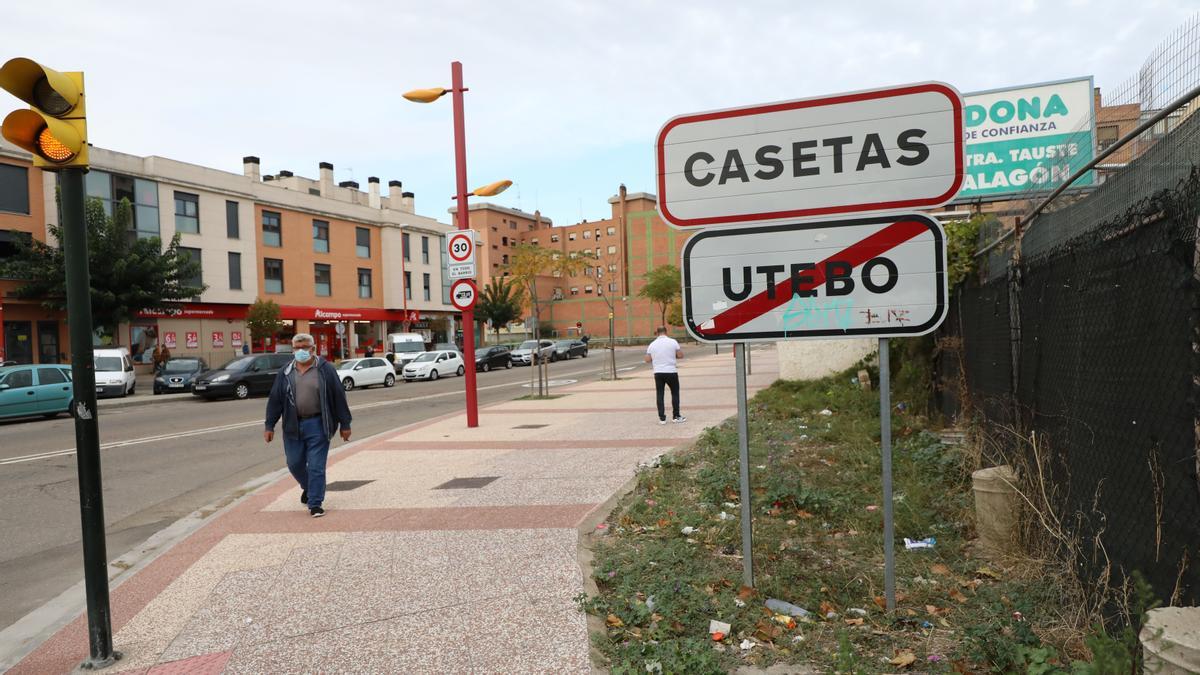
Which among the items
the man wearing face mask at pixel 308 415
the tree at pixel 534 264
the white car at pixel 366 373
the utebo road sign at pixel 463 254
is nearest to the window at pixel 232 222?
the white car at pixel 366 373

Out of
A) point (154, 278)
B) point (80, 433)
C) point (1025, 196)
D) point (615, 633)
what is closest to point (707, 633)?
point (615, 633)

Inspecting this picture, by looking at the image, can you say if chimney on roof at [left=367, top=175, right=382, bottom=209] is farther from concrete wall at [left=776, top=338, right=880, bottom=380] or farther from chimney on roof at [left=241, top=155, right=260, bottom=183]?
concrete wall at [left=776, top=338, right=880, bottom=380]

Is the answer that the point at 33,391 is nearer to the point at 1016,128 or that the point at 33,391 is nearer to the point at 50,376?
the point at 50,376

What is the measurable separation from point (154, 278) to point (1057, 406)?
32.3m

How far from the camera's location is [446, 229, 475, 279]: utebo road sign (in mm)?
12906

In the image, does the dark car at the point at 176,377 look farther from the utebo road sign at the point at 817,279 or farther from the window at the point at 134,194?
the utebo road sign at the point at 817,279

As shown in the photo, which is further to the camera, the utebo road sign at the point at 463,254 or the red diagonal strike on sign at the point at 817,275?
the utebo road sign at the point at 463,254

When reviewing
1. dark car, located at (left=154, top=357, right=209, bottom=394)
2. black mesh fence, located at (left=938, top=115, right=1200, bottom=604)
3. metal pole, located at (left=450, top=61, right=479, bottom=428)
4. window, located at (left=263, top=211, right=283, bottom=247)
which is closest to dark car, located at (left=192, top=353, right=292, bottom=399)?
dark car, located at (left=154, top=357, right=209, bottom=394)

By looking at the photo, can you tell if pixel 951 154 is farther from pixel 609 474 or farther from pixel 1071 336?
pixel 609 474

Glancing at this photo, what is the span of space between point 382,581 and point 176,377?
83.0ft

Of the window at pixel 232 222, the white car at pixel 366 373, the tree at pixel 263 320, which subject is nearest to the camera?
the white car at pixel 366 373

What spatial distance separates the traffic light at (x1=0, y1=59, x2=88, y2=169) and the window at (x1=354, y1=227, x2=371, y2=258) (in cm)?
4731

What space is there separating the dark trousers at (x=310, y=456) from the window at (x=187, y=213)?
1407 inches

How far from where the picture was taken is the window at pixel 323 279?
4591cm
